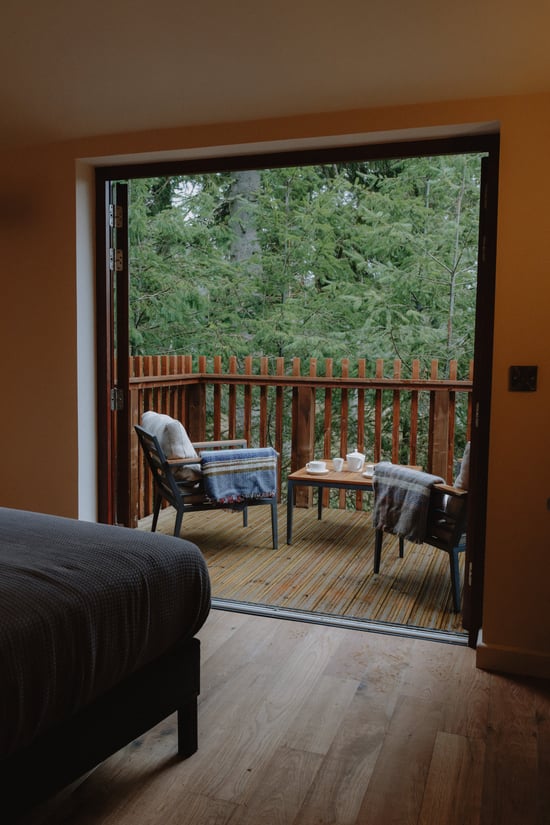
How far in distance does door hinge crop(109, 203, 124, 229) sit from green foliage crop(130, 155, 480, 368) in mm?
3877

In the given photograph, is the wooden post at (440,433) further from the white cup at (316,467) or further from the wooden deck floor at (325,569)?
the white cup at (316,467)

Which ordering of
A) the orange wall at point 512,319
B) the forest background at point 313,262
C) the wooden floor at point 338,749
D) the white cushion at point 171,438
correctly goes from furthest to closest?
the forest background at point 313,262
the white cushion at point 171,438
the orange wall at point 512,319
the wooden floor at point 338,749

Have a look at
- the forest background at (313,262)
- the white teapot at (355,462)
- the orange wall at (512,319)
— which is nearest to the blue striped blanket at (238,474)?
the white teapot at (355,462)

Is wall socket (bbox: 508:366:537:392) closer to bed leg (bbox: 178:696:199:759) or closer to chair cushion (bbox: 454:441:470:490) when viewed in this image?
chair cushion (bbox: 454:441:470:490)

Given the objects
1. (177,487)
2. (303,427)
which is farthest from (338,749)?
(303,427)

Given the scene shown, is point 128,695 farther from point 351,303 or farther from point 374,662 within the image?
point 351,303

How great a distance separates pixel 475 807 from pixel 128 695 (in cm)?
101

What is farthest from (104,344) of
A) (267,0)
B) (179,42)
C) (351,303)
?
(351,303)

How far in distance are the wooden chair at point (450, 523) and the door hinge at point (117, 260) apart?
77.6 inches

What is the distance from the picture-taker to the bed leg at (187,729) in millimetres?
2090

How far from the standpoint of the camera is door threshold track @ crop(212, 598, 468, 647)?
3.07 m

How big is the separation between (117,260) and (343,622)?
2.11 metres

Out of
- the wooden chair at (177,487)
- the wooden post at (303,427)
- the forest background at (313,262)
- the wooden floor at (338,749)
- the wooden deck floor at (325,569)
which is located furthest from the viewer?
the forest background at (313,262)

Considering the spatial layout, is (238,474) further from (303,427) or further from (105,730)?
(105,730)
